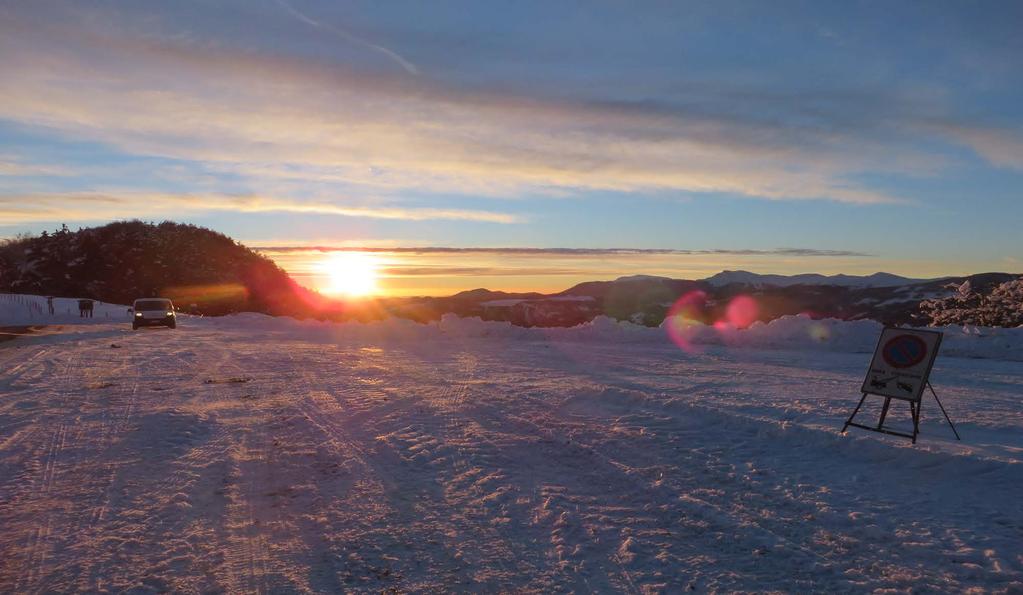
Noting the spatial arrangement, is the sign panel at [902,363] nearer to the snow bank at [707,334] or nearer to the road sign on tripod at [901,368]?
the road sign on tripod at [901,368]

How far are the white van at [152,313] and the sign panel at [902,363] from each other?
38193 millimetres

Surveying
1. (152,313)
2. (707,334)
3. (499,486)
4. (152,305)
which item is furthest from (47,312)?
(499,486)

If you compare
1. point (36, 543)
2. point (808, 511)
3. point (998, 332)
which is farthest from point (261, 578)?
point (998, 332)

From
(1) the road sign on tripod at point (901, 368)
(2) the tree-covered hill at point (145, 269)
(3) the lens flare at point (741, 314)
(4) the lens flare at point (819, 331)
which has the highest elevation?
(2) the tree-covered hill at point (145, 269)

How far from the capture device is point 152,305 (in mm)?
39875

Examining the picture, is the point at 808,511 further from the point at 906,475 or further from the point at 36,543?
the point at 36,543

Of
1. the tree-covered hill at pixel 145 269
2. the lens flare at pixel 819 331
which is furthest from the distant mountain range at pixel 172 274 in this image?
the lens flare at pixel 819 331

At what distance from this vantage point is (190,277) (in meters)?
91.6

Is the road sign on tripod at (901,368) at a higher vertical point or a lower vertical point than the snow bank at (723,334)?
higher

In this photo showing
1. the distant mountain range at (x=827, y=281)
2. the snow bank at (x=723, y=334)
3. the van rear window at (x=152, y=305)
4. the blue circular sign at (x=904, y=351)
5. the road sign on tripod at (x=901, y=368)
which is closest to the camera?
the road sign on tripod at (x=901, y=368)

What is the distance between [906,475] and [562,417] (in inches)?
208

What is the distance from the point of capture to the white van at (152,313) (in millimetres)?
39062

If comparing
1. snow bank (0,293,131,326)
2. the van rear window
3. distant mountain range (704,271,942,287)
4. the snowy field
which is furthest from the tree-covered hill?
distant mountain range (704,271,942,287)

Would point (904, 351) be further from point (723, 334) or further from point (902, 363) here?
point (723, 334)
